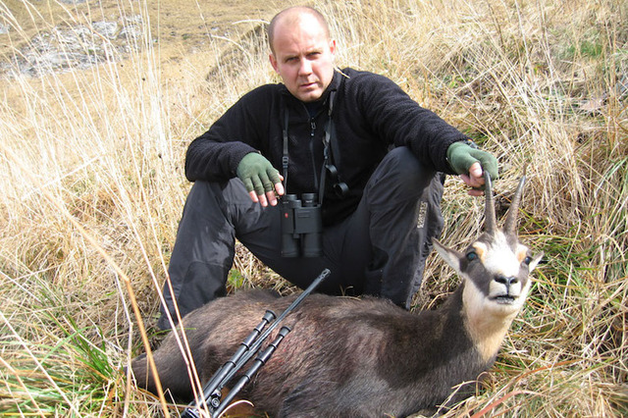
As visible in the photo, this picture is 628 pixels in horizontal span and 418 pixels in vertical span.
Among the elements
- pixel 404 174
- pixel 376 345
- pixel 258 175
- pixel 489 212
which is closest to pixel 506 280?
pixel 489 212

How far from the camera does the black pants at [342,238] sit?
3.24m

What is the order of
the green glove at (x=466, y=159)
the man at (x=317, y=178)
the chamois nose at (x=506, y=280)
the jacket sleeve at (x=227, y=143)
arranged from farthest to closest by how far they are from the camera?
the jacket sleeve at (x=227, y=143) → the man at (x=317, y=178) → the green glove at (x=466, y=159) → the chamois nose at (x=506, y=280)

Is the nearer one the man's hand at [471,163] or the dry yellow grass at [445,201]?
the man's hand at [471,163]

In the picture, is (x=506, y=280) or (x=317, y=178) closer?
(x=506, y=280)

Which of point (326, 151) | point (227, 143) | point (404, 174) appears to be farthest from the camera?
point (326, 151)

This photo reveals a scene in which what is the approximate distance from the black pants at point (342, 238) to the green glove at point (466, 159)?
0.35m

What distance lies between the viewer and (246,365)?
10.2ft

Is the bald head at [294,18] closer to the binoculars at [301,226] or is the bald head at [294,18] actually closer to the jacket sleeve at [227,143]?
the jacket sleeve at [227,143]

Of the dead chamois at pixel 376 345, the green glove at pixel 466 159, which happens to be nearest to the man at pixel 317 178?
the green glove at pixel 466 159

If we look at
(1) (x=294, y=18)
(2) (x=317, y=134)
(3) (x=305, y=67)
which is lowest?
(2) (x=317, y=134)

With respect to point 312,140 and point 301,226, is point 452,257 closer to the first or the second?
point 301,226

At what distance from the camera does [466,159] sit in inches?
107

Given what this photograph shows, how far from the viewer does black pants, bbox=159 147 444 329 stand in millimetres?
3240

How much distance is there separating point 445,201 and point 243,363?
2.21m
